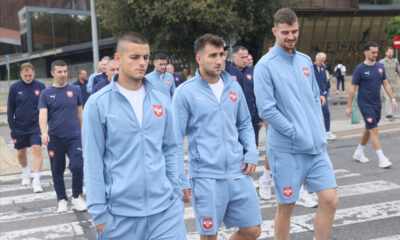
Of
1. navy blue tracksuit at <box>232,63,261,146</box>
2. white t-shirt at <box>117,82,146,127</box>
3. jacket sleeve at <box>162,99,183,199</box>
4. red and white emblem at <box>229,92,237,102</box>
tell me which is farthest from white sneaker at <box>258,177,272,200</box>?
white t-shirt at <box>117,82,146,127</box>

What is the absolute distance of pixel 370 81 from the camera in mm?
8375

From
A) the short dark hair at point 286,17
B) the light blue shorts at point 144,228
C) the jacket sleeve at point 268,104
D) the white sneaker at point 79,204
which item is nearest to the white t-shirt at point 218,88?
the jacket sleeve at point 268,104

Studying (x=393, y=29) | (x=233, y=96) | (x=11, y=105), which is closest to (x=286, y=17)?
(x=233, y=96)

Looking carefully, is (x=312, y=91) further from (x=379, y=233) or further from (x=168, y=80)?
(x=168, y=80)

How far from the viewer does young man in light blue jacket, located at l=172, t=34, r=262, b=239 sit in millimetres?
3889

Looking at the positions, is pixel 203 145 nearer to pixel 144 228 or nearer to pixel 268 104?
pixel 268 104

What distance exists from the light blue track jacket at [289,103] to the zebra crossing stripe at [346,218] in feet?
4.94

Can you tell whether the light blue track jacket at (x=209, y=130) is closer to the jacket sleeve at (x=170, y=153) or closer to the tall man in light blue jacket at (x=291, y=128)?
the tall man in light blue jacket at (x=291, y=128)

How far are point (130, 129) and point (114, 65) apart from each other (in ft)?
15.8

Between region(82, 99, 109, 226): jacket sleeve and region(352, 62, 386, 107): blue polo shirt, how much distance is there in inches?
250

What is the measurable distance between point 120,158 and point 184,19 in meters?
18.9

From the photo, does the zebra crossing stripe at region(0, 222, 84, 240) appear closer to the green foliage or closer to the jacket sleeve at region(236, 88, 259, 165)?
the jacket sleeve at region(236, 88, 259, 165)

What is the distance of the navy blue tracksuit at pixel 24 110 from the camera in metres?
A: 8.26

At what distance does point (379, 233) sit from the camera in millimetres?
5336
